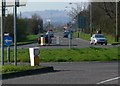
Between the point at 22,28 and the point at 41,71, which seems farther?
the point at 22,28

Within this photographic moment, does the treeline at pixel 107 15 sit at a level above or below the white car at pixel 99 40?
above

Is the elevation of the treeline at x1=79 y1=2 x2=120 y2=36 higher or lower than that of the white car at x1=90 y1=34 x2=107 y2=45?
higher

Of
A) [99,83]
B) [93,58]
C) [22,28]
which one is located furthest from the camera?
[22,28]

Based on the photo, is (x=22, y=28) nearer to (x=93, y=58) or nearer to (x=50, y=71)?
(x=93, y=58)

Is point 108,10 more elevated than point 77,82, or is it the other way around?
point 108,10

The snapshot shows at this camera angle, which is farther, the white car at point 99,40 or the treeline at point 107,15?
the treeline at point 107,15

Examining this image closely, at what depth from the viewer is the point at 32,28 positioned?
118938 millimetres

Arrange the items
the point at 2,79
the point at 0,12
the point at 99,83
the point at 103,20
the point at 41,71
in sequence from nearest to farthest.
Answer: the point at 99,83
the point at 2,79
the point at 41,71
the point at 0,12
the point at 103,20

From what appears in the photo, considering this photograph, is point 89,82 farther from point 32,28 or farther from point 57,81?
point 32,28

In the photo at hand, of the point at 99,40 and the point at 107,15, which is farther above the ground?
the point at 107,15

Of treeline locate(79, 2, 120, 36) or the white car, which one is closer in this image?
the white car

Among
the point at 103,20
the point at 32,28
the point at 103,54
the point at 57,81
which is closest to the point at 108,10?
the point at 103,20

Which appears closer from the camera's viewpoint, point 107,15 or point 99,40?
point 99,40

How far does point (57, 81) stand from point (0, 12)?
6.86 meters
